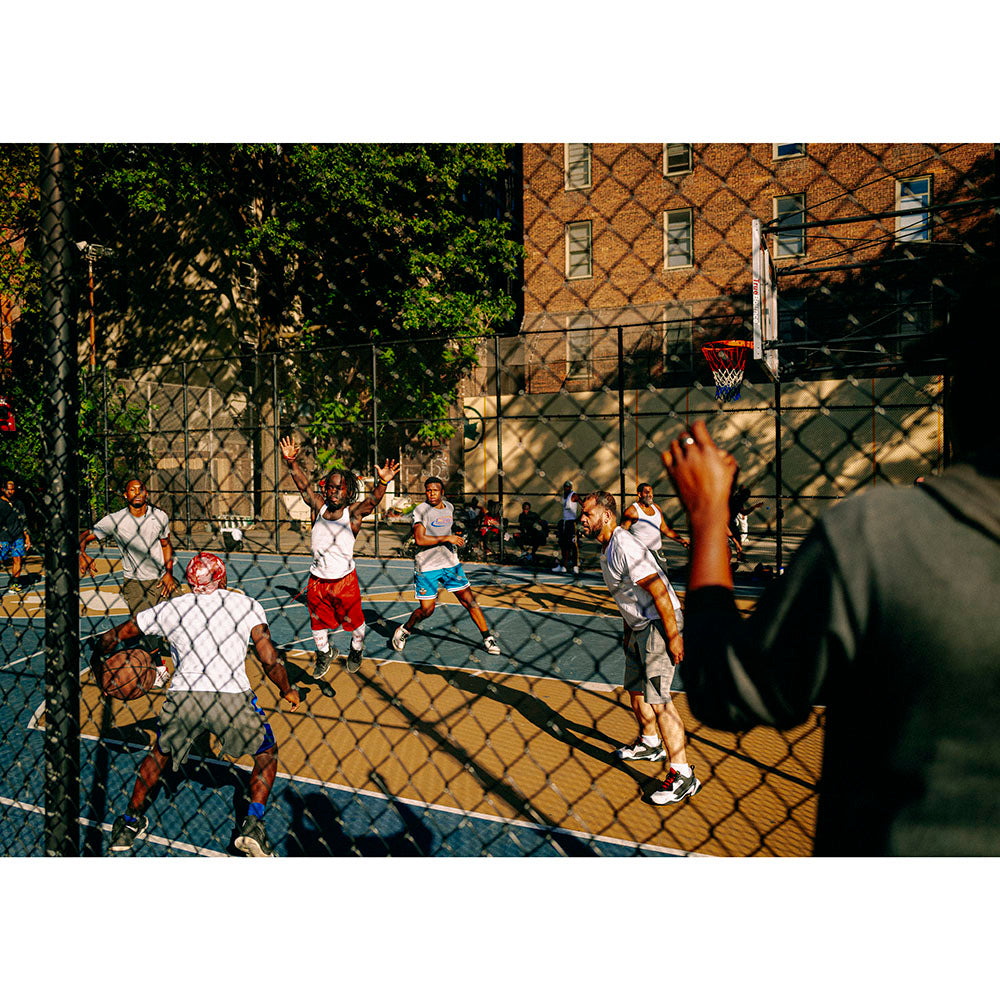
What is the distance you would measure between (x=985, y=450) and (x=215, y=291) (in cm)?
2311

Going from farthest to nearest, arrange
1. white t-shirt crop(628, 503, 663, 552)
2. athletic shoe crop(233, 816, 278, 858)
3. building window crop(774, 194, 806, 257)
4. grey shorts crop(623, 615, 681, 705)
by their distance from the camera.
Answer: white t-shirt crop(628, 503, 663, 552), grey shorts crop(623, 615, 681, 705), athletic shoe crop(233, 816, 278, 858), building window crop(774, 194, 806, 257)

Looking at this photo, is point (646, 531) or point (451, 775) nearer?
point (451, 775)

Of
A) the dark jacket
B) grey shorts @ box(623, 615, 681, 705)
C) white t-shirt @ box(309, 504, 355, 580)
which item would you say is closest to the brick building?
the dark jacket

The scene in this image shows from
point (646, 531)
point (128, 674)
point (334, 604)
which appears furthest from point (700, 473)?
point (334, 604)

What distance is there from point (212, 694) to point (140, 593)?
316 cm

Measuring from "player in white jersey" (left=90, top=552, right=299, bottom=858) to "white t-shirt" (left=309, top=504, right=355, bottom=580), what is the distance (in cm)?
269

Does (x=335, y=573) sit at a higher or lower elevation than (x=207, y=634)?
lower

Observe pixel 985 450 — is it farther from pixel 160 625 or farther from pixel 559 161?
pixel 160 625

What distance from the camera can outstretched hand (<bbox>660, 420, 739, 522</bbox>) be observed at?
38.3 inches

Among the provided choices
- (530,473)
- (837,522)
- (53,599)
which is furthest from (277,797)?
(530,473)

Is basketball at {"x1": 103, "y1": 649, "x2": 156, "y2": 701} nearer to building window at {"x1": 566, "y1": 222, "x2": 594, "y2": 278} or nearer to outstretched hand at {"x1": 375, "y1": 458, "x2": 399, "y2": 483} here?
outstretched hand at {"x1": 375, "y1": 458, "x2": 399, "y2": 483}

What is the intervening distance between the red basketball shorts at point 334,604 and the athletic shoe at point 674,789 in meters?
3.65

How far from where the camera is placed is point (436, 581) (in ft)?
23.1

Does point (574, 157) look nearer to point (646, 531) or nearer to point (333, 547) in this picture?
point (646, 531)
